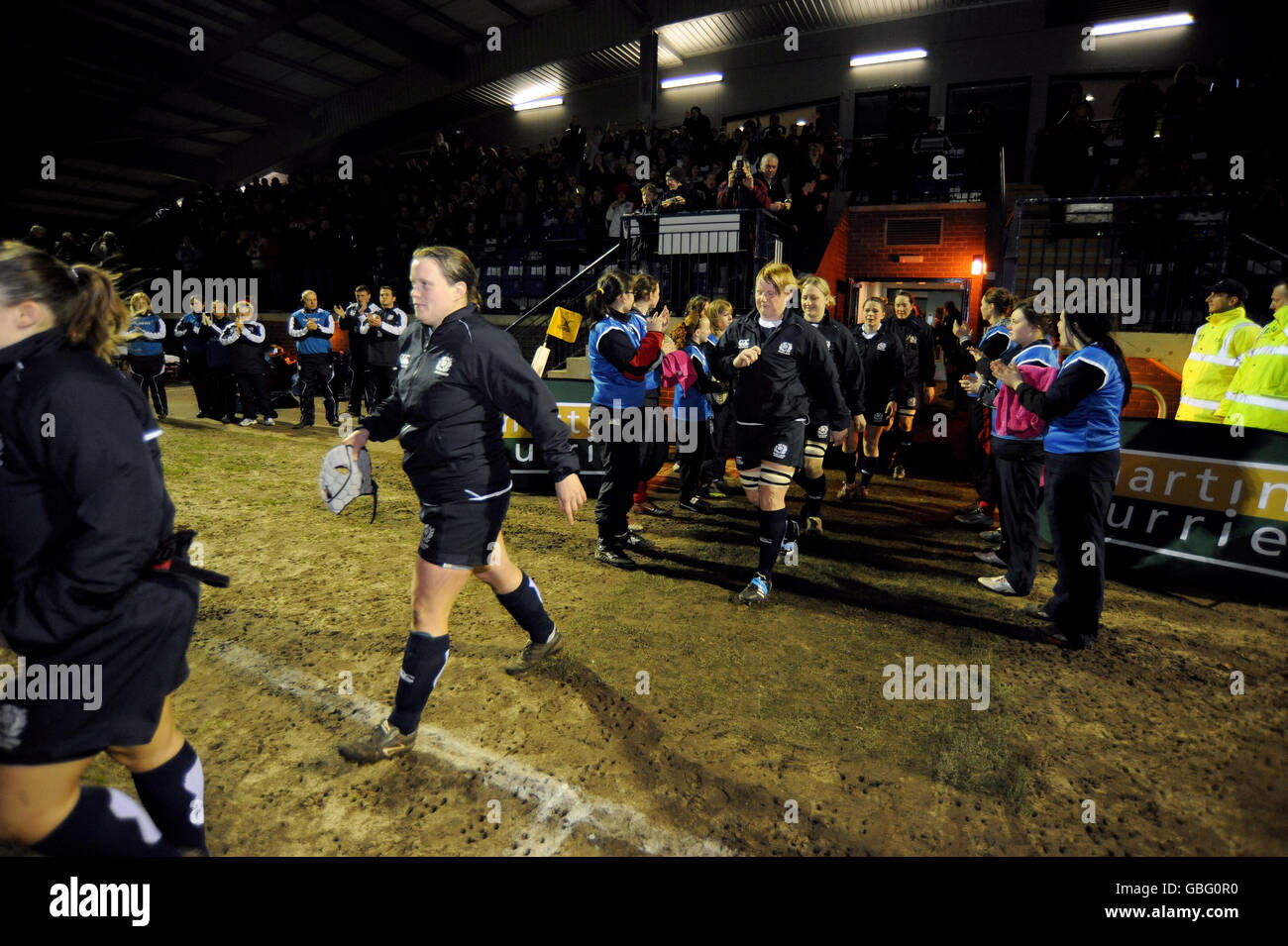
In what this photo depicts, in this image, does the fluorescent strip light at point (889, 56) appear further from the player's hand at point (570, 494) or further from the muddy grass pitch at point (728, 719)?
the player's hand at point (570, 494)

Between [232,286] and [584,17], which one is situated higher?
[584,17]

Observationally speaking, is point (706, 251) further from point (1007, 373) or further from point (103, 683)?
point (103, 683)

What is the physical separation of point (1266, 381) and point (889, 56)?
1566cm

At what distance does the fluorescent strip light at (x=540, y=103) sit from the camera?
21250 millimetres

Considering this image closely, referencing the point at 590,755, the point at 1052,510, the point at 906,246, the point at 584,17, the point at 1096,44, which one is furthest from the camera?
the point at 584,17

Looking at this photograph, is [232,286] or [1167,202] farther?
[232,286]

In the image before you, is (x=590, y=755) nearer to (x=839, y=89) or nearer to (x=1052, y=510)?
(x=1052, y=510)

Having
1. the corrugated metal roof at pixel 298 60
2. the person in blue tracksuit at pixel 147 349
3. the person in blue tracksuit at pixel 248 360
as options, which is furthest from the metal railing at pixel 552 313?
the corrugated metal roof at pixel 298 60

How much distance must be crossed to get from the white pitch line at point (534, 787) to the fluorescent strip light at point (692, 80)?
20.4 m
